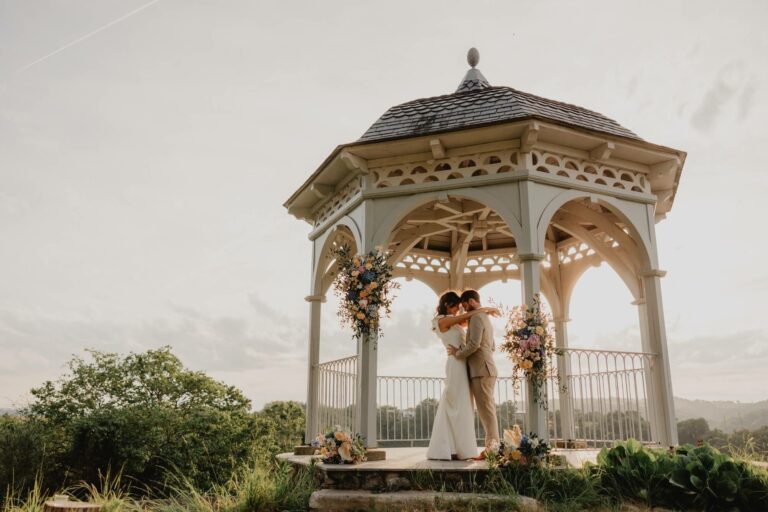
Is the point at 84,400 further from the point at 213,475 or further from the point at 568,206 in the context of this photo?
the point at 568,206

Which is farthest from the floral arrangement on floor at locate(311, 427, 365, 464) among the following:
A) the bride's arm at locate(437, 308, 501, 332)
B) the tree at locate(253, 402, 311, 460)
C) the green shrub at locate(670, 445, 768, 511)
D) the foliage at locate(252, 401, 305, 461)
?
the tree at locate(253, 402, 311, 460)

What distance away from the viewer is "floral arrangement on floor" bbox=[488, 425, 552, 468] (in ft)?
21.8

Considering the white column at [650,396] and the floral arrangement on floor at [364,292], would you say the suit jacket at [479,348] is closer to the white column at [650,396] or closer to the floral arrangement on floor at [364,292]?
the floral arrangement on floor at [364,292]

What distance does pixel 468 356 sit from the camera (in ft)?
25.2

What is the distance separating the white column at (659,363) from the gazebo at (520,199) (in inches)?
0.7

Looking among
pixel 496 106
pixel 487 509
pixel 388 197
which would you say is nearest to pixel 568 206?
pixel 496 106

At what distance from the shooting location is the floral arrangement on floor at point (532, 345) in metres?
7.48

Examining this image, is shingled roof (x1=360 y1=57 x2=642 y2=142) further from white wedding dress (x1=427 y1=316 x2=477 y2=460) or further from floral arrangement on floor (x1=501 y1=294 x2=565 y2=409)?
white wedding dress (x1=427 y1=316 x2=477 y2=460)

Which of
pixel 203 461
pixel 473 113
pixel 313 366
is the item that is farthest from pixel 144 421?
pixel 473 113

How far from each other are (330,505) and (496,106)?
19.9ft

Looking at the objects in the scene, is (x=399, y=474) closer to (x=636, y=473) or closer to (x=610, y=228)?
(x=636, y=473)

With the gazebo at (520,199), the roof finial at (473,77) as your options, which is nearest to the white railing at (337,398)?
the gazebo at (520,199)

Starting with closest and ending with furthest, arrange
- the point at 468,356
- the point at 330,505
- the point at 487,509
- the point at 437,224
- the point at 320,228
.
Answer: the point at 487,509, the point at 330,505, the point at 468,356, the point at 320,228, the point at 437,224

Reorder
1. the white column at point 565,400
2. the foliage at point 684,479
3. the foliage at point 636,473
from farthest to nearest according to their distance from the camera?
the white column at point 565,400 → the foliage at point 636,473 → the foliage at point 684,479
